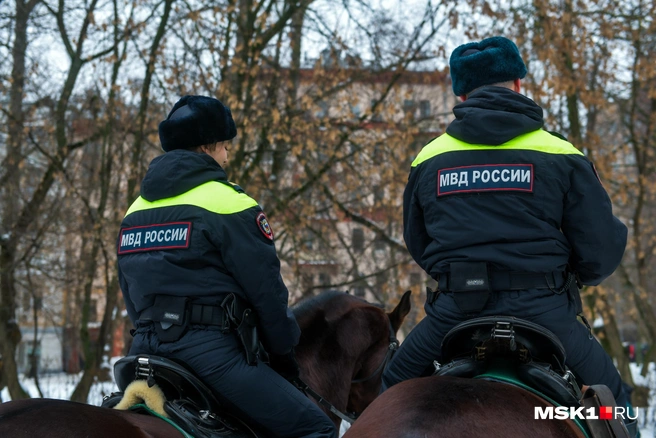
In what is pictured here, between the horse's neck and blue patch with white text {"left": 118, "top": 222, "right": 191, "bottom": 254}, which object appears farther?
the horse's neck

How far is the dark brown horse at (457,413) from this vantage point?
2301 mm

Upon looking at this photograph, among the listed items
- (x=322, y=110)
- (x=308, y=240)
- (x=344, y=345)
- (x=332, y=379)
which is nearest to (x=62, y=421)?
(x=332, y=379)

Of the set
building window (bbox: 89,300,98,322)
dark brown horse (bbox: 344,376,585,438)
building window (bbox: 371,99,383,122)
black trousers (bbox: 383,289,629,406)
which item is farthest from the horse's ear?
building window (bbox: 89,300,98,322)

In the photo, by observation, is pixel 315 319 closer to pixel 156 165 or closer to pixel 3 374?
pixel 156 165

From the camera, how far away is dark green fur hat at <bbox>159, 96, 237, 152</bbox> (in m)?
3.72

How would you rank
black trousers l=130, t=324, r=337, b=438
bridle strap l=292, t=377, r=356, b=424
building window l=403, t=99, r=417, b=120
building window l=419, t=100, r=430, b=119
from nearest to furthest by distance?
black trousers l=130, t=324, r=337, b=438, bridle strap l=292, t=377, r=356, b=424, building window l=403, t=99, r=417, b=120, building window l=419, t=100, r=430, b=119

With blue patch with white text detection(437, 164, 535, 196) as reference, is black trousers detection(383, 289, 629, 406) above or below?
below

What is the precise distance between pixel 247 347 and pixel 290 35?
9325 mm

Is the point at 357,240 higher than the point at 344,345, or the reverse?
the point at 357,240

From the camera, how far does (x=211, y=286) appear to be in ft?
11.2

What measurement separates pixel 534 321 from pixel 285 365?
1.46 meters

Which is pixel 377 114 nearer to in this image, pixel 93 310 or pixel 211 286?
pixel 211 286

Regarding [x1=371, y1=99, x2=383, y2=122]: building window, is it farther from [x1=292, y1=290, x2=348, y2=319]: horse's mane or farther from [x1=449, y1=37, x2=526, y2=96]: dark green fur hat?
[x1=449, y1=37, x2=526, y2=96]: dark green fur hat

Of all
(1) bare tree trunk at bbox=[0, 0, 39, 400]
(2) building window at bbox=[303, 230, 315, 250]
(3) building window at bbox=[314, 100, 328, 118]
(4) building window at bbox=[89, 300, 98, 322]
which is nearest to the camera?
(1) bare tree trunk at bbox=[0, 0, 39, 400]
